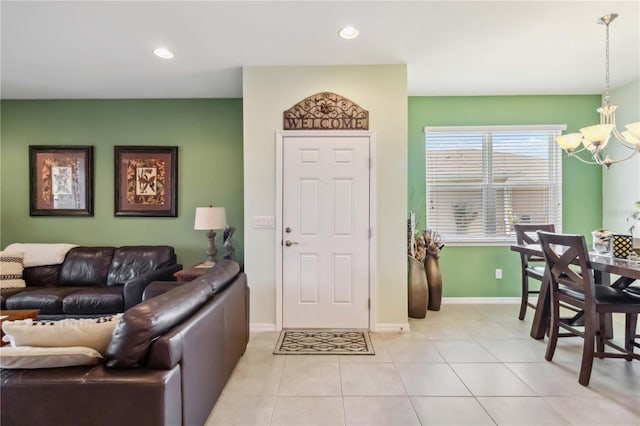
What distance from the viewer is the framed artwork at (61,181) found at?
Answer: 3994 millimetres

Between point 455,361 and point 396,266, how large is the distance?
3.23 feet

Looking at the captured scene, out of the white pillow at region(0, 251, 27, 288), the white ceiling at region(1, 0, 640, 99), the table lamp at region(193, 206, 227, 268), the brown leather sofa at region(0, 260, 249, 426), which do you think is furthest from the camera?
the table lamp at region(193, 206, 227, 268)

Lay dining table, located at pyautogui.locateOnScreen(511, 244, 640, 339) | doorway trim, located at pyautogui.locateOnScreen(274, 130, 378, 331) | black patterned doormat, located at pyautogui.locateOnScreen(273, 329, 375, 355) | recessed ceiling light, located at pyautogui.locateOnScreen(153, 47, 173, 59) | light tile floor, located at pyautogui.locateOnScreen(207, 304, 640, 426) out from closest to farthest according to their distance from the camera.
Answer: light tile floor, located at pyautogui.locateOnScreen(207, 304, 640, 426)
dining table, located at pyautogui.locateOnScreen(511, 244, 640, 339)
black patterned doormat, located at pyautogui.locateOnScreen(273, 329, 375, 355)
recessed ceiling light, located at pyautogui.locateOnScreen(153, 47, 173, 59)
doorway trim, located at pyautogui.locateOnScreen(274, 130, 378, 331)

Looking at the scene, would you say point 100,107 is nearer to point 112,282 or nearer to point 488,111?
point 112,282

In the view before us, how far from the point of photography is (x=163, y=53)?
2895 mm

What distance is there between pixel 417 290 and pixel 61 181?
15.3 feet

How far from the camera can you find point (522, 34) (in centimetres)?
260

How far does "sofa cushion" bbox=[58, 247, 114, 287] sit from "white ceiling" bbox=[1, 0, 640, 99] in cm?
200

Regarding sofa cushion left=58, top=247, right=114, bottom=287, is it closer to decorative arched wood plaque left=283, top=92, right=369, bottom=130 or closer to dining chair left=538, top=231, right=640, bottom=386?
decorative arched wood plaque left=283, top=92, right=369, bottom=130

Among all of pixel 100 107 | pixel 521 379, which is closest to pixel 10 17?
pixel 100 107

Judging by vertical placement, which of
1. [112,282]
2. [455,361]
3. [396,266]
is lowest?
[455,361]

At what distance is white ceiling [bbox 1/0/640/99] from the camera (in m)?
2.28

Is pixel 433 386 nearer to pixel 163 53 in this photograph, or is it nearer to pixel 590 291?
pixel 590 291

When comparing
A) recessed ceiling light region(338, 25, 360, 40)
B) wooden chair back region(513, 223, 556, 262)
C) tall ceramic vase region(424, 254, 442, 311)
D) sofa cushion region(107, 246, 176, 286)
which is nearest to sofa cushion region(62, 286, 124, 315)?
sofa cushion region(107, 246, 176, 286)
